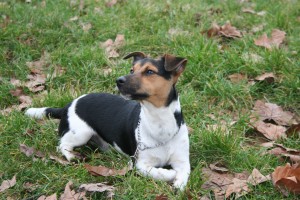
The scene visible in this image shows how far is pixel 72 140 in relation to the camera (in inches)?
169

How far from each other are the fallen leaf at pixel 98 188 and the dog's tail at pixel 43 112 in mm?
1212

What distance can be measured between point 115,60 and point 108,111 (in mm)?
1625

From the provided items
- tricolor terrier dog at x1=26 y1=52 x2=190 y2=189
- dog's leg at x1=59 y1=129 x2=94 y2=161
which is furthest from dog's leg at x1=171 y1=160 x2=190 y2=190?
dog's leg at x1=59 y1=129 x2=94 y2=161

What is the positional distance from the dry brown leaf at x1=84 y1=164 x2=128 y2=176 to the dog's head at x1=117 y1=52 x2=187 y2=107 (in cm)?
61

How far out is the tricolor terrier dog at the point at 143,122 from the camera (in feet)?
11.9

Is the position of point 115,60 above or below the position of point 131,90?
below

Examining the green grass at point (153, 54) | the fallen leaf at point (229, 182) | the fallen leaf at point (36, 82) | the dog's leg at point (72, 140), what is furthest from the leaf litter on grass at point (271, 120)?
the fallen leaf at point (36, 82)

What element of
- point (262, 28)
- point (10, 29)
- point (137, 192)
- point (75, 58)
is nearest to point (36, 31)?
point (10, 29)

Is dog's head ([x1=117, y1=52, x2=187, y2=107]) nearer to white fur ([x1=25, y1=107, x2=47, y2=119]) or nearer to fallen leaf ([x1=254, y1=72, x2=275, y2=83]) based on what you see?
white fur ([x1=25, y1=107, x2=47, y2=119])

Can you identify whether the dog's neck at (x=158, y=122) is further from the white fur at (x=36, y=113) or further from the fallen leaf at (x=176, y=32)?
the fallen leaf at (x=176, y=32)

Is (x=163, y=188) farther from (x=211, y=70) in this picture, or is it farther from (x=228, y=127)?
(x=211, y=70)

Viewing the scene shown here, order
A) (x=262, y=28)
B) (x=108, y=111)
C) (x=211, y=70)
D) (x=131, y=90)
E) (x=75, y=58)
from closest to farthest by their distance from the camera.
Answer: (x=131, y=90)
(x=108, y=111)
(x=211, y=70)
(x=75, y=58)
(x=262, y=28)

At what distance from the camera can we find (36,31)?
641cm

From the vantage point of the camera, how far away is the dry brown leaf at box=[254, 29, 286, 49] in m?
5.69
